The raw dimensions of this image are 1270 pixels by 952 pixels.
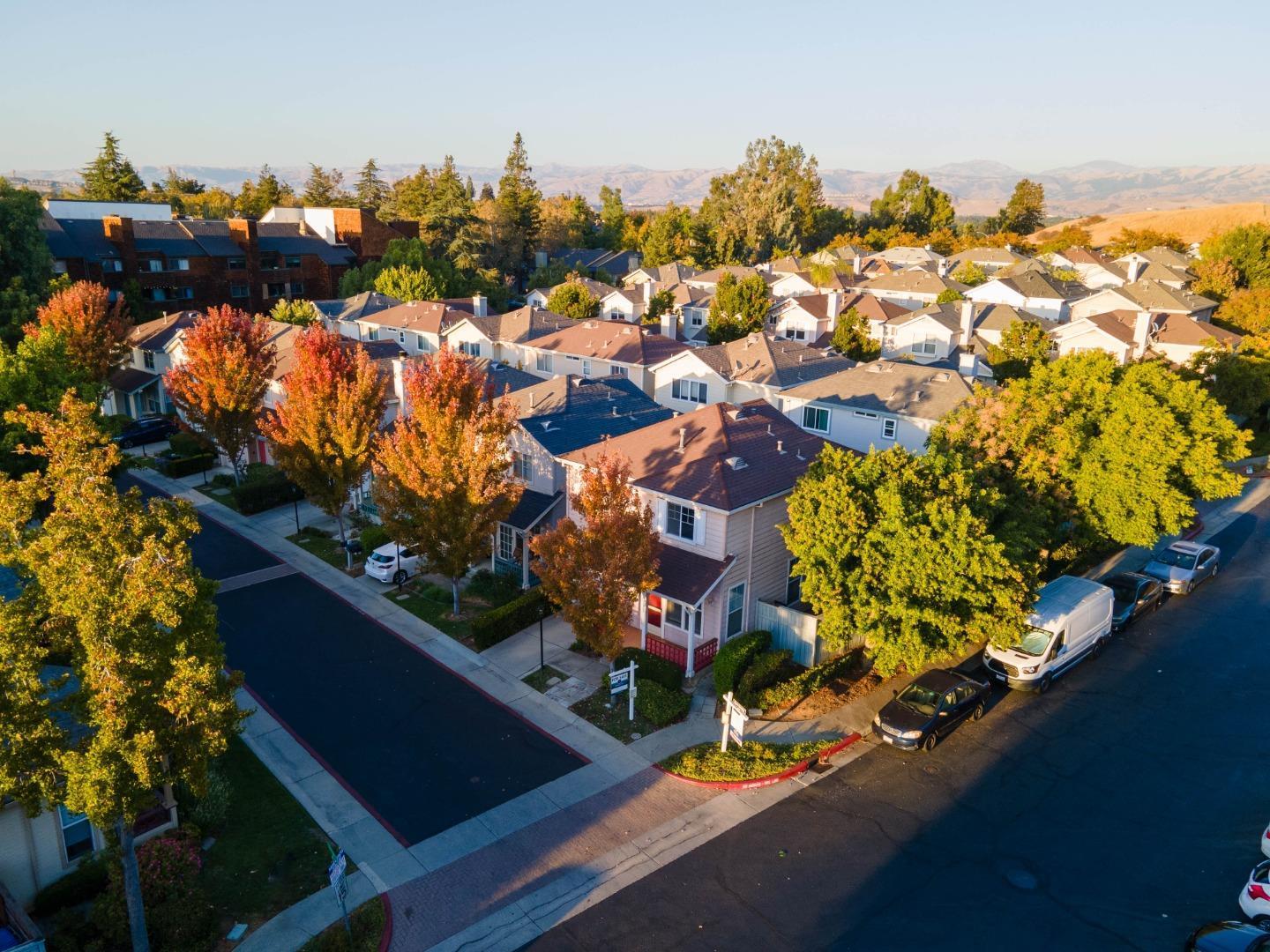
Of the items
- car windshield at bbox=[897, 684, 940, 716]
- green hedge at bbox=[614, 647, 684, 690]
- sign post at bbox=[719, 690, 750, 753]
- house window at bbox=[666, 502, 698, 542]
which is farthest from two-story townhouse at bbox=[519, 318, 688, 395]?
sign post at bbox=[719, 690, 750, 753]

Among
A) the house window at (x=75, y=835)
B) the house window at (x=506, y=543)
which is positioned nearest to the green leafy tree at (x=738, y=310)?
the house window at (x=506, y=543)

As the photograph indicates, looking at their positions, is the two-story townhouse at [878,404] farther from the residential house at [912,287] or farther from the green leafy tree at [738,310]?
the residential house at [912,287]

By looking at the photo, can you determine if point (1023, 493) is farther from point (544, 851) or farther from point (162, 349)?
point (162, 349)

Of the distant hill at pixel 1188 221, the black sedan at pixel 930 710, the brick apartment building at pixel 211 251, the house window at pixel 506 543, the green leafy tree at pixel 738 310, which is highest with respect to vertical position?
the distant hill at pixel 1188 221

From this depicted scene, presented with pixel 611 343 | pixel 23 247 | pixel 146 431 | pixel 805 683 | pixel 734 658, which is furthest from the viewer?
pixel 23 247

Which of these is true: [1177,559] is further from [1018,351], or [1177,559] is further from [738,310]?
[738,310]

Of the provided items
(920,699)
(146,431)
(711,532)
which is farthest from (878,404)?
(146,431)
